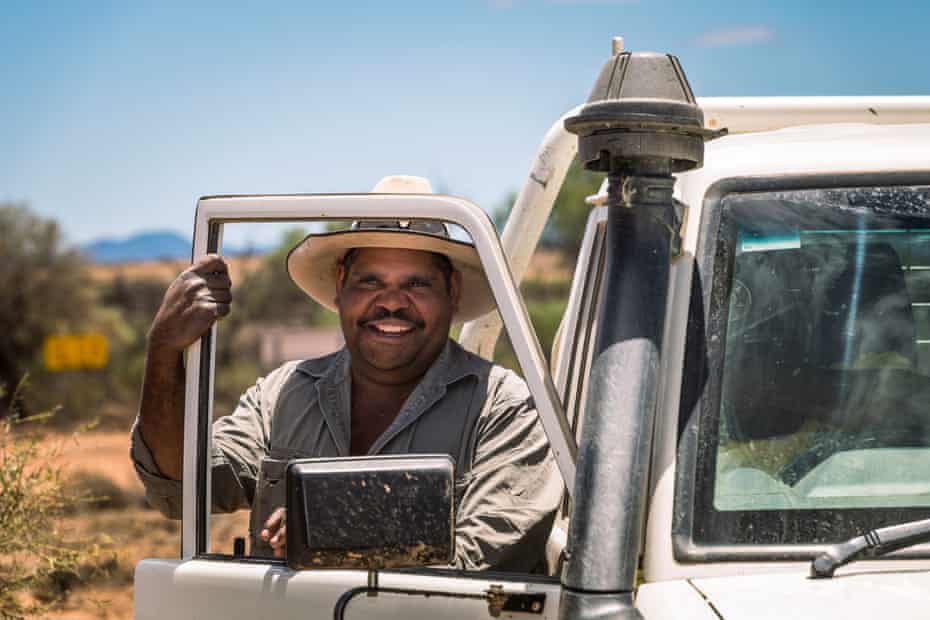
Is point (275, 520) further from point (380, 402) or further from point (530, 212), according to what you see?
point (530, 212)

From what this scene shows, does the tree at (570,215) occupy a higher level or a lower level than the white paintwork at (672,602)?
higher

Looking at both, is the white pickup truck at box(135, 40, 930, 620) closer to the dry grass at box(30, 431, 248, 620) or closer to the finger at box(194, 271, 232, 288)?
the finger at box(194, 271, 232, 288)

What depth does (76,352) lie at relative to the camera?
27.1m

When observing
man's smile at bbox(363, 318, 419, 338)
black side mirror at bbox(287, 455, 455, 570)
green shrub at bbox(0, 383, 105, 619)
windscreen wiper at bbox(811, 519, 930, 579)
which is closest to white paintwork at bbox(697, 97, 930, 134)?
man's smile at bbox(363, 318, 419, 338)

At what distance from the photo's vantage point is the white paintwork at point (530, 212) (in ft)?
13.3

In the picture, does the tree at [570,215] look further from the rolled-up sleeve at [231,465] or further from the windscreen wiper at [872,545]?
the windscreen wiper at [872,545]

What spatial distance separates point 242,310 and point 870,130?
2933 cm

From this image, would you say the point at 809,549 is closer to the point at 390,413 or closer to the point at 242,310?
the point at 390,413

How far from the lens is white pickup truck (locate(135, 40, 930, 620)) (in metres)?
2.29

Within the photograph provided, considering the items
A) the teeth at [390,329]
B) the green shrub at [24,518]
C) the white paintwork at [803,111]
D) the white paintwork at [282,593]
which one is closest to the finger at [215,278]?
the white paintwork at [282,593]

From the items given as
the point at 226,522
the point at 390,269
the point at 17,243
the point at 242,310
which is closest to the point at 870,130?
the point at 390,269

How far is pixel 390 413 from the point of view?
3.65m

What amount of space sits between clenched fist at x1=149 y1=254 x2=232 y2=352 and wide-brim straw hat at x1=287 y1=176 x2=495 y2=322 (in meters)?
0.45

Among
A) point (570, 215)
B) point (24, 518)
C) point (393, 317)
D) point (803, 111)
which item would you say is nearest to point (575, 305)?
point (393, 317)
